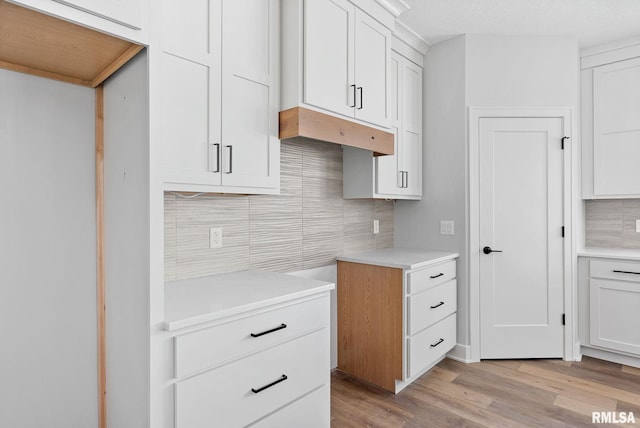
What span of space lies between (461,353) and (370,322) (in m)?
0.98

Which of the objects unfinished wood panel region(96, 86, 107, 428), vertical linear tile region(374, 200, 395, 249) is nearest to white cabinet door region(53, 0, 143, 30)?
unfinished wood panel region(96, 86, 107, 428)

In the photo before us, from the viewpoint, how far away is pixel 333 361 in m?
2.78

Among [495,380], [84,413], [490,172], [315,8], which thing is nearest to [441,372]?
[495,380]

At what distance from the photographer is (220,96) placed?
5.54ft

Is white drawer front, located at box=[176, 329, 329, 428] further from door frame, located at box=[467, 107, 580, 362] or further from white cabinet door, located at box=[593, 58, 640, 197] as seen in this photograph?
white cabinet door, located at box=[593, 58, 640, 197]

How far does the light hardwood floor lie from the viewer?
2162 mm

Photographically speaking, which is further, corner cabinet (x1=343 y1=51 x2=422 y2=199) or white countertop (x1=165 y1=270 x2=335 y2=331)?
corner cabinet (x1=343 y1=51 x2=422 y2=199)

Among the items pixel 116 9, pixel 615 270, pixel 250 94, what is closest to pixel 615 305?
pixel 615 270

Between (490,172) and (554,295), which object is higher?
(490,172)

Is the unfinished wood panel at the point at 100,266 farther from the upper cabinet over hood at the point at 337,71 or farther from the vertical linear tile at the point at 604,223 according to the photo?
the vertical linear tile at the point at 604,223

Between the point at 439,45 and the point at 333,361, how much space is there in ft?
9.01

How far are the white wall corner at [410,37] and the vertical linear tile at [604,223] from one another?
208cm

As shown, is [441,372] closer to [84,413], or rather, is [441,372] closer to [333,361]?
[333,361]

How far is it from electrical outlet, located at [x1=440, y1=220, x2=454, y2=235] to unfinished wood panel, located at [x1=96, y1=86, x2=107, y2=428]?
254 centimetres
